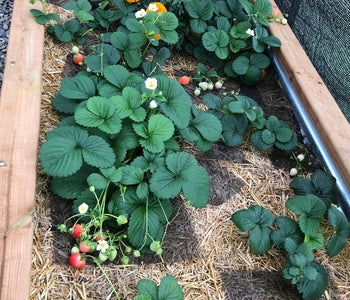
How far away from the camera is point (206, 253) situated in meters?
1.65

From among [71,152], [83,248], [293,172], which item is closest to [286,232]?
[293,172]

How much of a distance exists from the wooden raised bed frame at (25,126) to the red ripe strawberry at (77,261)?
169 millimetres

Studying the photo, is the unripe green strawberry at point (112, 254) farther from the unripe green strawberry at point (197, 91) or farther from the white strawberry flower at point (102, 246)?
the unripe green strawberry at point (197, 91)

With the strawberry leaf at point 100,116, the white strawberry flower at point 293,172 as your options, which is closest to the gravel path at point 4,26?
the strawberry leaf at point 100,116

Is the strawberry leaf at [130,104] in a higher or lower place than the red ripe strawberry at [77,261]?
higher

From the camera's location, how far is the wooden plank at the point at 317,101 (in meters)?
1.91

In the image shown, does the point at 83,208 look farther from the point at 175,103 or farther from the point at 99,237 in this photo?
the point at 175,103

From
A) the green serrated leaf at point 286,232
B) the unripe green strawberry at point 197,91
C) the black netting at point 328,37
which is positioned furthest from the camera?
the black netting at point 328,37

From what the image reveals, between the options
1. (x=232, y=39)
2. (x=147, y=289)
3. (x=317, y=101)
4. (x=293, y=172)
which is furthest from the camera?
(x=232, y=39)

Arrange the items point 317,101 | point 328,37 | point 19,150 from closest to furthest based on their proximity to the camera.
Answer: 1. point 19,150
2. point 317,101
3. point 328,37

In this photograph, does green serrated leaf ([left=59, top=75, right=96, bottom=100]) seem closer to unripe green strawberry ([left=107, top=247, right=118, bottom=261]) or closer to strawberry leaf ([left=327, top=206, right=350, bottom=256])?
unripe green strawberry ([left=107, top=247, right=118, bottom=261])

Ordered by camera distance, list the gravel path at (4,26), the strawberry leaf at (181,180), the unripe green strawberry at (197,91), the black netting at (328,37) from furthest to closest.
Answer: the gravel path at (4,26)
the black netting at (328,37)
the unripe green strawberry at (197,91)
the strawberry leaf at (181,180)

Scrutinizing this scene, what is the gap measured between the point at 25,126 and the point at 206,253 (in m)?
0.88

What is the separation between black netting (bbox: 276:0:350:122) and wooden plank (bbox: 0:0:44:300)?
5.27 feet
